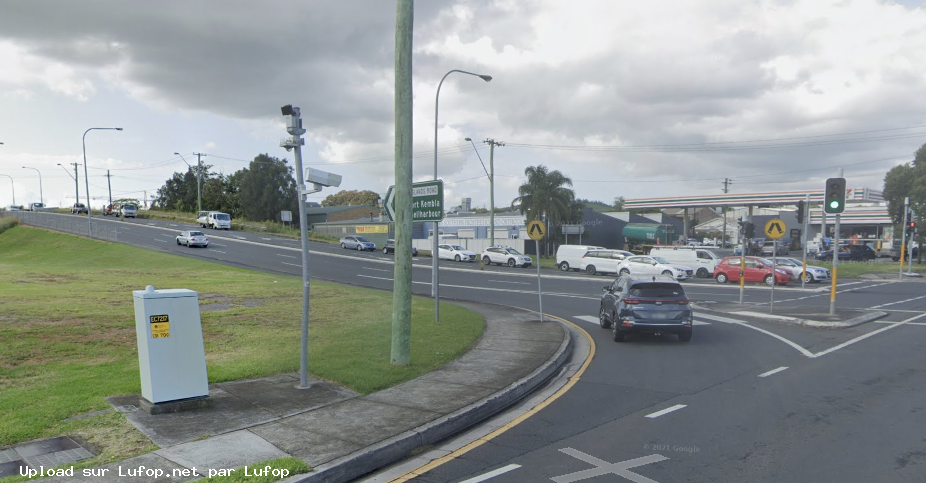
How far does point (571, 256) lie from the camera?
4272 centimetres

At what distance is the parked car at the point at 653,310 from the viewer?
13188 mm

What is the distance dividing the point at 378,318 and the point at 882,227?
315 feet

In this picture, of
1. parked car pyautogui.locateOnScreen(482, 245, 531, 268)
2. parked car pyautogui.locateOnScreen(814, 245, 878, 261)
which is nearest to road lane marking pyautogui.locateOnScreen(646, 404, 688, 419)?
parked car pyautogui.locateOnScreen(482, 245, 531, 268)

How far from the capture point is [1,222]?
58219mm

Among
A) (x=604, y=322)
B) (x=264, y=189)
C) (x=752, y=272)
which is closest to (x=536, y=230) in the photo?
(x=604, y=322)

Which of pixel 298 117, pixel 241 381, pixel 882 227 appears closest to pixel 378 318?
pixel 241 381

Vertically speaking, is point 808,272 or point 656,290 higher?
point 656,290

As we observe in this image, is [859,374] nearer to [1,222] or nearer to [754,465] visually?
[754,465]

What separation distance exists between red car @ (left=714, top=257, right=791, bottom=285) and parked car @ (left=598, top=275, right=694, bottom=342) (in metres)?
21.1

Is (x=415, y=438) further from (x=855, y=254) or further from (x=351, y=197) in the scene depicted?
(x=351, y=197)

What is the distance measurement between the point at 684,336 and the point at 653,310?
1.03 metres

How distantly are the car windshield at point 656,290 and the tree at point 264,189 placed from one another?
3010 inches

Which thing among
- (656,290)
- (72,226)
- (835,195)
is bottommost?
(656,290)

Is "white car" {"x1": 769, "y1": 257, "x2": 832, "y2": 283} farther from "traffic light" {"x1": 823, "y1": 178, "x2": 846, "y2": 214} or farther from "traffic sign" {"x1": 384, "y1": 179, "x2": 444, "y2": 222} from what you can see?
"traffic sign" {"x1": 384, "y1": 179, "x2": 444, "y2": 222}
